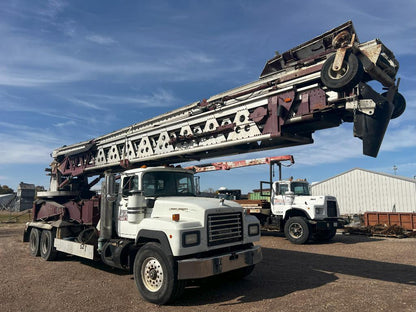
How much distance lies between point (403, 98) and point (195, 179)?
489cm

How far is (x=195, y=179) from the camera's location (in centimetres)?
744

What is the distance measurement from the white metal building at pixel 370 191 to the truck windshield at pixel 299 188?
18579 mm

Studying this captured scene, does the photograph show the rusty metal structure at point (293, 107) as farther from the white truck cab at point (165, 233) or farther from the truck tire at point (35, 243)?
the truck tire at point (35, 243)

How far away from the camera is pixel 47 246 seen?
967cm

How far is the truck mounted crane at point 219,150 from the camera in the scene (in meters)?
5.50

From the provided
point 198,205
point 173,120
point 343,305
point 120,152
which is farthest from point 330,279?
point 120,152

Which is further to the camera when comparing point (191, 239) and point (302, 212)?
point (302, 212)

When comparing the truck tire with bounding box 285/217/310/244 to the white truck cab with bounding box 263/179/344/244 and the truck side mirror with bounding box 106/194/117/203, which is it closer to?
the white truck cab with bounding box 263/179/344/244

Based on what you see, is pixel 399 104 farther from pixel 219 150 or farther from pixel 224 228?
pixel 224 228

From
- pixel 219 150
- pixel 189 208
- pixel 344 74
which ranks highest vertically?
pixel 344 74

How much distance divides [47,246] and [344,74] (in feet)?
31.0

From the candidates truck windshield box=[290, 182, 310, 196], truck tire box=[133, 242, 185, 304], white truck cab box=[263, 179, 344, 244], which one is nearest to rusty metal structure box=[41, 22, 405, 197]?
truck tire box=[133, 242, 185, 304]

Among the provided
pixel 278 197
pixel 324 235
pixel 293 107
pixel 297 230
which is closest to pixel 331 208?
pixel 324 235

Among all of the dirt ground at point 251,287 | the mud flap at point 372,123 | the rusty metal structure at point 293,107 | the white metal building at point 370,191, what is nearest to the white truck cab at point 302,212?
the dirt ground at point 251,287
